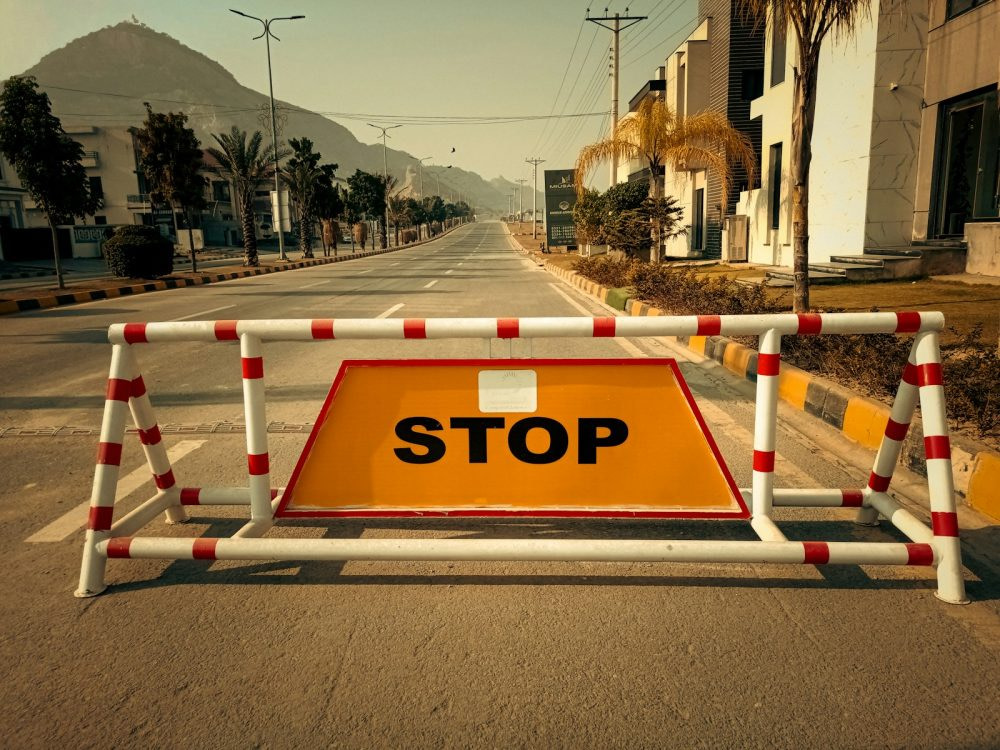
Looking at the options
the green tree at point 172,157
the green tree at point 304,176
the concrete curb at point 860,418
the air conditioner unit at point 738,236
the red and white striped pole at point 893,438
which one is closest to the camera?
the red and white striped pole at point 893,438

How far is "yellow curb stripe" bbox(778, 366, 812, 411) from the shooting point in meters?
6.01

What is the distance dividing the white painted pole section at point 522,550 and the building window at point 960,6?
1463cm

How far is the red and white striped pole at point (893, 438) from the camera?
133 inches

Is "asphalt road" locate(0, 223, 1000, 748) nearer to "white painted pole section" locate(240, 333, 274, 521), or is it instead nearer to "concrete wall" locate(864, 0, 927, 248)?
"white painted pole section" locate(240, 333, 274, 521)

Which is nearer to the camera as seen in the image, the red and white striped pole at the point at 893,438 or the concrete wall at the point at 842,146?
the red and white striped pole at the point at 893,438

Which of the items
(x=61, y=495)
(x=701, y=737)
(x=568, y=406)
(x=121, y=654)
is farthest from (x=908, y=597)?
(x=61, y=495)

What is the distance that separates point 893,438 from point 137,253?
72.5ft

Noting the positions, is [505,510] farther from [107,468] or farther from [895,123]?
[895,123]

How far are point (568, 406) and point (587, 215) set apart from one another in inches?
1031

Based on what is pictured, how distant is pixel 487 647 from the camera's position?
8.41ft

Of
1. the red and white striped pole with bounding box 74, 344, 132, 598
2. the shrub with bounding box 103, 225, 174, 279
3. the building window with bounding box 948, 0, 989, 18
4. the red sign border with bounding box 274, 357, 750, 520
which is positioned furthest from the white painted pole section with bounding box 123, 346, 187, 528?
the shrub with bounding box 103, 225, 174, 279

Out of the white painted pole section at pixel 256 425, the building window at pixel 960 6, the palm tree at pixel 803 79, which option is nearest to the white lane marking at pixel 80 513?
the white painted pole section at pixel 256 425

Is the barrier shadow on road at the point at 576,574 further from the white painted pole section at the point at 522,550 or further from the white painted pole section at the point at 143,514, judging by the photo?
the white painted pole section at the point at 143,514

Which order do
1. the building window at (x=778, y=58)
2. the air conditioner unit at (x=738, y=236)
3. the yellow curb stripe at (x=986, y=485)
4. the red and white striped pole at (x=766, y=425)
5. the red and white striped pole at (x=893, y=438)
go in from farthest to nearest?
the air conditioner unit at (x=738, y=236)
the building window at (x=778, y=58)
the yellow curb stripe at (x=986, y=485)
the red and white striped pole at (x=893, y=438)
the red and white striped pole at (x=766, y=425)
